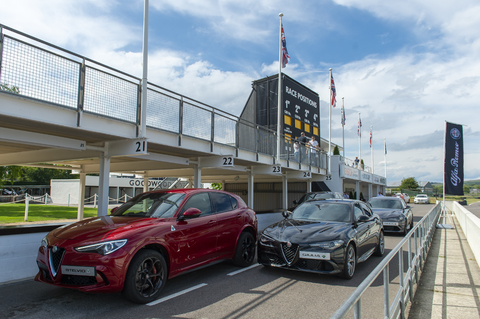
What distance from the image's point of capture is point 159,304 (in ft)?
15.4

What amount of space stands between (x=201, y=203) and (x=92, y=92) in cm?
386

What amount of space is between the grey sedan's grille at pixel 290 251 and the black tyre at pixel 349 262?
35.8 inches

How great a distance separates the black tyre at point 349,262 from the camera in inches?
231

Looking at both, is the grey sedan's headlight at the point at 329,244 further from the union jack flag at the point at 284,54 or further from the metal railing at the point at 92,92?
the union jack flag at the point at 284,54

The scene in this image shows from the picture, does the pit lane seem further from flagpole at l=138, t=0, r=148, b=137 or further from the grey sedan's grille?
flagpole at l=138, t=0, r=148, b=137

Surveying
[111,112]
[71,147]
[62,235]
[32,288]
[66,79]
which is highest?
[66,79]

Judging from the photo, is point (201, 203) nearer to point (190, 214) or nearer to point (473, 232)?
point (190, 214)

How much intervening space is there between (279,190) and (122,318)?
79.1ft

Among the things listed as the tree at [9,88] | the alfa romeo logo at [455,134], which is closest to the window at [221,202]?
the tree at [9,88]

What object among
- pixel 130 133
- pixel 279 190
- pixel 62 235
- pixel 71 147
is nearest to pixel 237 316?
pixel 62 235

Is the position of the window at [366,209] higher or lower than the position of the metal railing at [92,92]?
lower

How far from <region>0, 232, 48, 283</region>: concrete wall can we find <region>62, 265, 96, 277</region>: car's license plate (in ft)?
8.39

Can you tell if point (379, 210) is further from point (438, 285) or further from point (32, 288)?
point (32, 288)

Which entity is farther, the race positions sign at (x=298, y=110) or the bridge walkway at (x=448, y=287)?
the race positions sign at (x=298, y=110)
